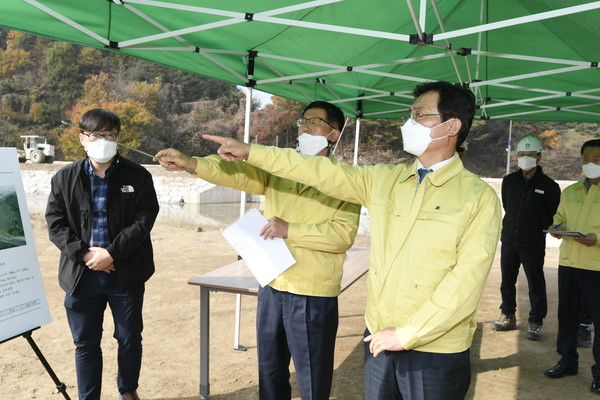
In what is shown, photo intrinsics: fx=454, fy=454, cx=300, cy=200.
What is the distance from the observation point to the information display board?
214 cm

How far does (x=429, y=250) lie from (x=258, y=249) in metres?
0.95

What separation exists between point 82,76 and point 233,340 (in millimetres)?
50281

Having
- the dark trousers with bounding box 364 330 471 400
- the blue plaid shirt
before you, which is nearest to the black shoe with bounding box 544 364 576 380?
the dark trousers with bounding box 364 330 471 400

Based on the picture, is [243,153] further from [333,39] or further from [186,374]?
[186,374]

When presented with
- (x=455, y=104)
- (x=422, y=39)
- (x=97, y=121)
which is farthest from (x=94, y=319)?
(x=422, y=39)

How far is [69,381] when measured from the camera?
3311 millimetres

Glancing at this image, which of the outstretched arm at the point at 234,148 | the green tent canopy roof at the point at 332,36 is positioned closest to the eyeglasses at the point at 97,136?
the green tent canopy roof at the point at 332,36

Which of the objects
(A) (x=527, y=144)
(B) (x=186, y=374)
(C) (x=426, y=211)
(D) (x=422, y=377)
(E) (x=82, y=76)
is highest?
(E) (x=82, y=76)

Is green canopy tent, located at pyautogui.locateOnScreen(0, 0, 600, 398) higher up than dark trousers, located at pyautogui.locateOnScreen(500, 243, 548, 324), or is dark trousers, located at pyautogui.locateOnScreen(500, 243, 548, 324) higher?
green canopy tent, located at pyautogui.locateOnScreen(0, 0, 600, 398)

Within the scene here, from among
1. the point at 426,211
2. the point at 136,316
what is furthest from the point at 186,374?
the point at 426,211

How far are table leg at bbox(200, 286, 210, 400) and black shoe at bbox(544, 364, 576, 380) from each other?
2751 mm

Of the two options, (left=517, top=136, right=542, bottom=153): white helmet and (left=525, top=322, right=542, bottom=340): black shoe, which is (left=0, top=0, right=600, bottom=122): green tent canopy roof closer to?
(left=517, top=136, right=542, bottom=153): white helmet

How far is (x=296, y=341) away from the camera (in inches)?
85.0

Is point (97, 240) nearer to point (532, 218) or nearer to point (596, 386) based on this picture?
point (596, 386)
